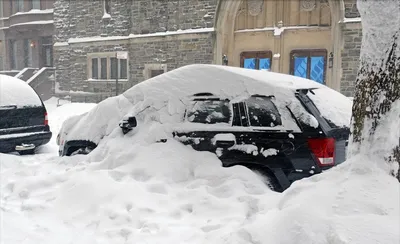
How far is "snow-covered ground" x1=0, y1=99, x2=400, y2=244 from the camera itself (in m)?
2.71

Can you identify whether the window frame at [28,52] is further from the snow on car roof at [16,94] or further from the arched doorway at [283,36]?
the snow on car roof at [16,94]

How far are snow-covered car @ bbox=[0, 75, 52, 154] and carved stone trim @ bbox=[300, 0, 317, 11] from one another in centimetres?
1297

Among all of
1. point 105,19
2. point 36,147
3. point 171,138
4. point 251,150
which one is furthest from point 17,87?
point 105,19

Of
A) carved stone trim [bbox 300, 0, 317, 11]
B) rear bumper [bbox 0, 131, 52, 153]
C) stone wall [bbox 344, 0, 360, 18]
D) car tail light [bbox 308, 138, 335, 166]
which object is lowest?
rear bumper [bbox 0, 131, 52, 153]

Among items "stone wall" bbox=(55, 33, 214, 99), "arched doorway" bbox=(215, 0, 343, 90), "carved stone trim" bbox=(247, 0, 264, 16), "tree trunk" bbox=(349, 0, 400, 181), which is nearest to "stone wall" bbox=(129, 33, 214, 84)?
"stone wall" bbox=(55, 33, 214, 99)

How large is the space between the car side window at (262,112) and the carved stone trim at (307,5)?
14.0 meters

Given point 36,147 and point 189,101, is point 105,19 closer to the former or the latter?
point 36,147

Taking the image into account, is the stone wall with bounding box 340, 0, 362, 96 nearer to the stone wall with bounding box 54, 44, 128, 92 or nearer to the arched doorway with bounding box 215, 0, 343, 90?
the arched doorway with bounding box 215, 0, 343, 90

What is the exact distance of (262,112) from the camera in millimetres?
4523

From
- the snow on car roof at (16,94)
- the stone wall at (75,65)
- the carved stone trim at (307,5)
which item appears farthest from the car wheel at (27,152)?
the stone wall at (75,65)

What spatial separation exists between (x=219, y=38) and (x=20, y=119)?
1182 centimetres

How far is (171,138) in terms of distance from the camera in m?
4.99

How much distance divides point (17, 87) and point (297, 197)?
695 centimetres

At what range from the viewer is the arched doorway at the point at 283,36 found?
16672 millimetres
